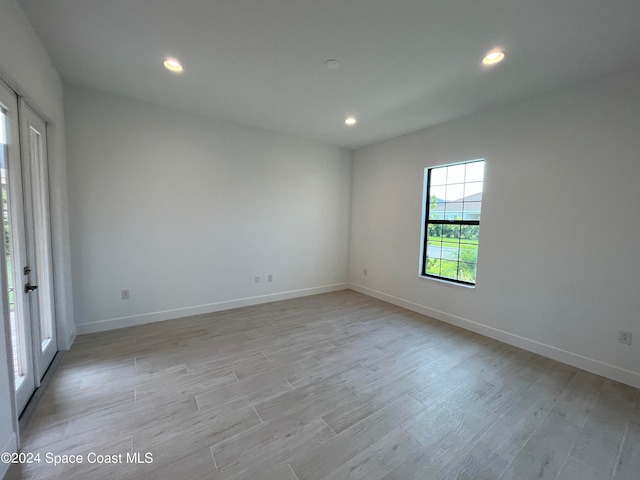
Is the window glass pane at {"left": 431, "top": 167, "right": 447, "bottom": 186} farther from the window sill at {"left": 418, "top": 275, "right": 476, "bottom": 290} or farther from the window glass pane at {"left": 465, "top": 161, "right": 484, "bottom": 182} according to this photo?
the window sill at {"left": 418, "top": 275, "right": 476, "bottom": 290}

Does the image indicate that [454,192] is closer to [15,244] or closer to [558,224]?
[558,224]

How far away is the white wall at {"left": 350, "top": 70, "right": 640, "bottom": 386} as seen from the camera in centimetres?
242

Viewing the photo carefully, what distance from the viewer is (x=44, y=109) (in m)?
2.28

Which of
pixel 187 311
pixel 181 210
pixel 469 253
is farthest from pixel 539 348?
pixel 181 210

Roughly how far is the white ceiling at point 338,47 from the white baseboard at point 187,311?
2.75 metres

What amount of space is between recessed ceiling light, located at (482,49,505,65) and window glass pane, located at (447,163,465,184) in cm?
158

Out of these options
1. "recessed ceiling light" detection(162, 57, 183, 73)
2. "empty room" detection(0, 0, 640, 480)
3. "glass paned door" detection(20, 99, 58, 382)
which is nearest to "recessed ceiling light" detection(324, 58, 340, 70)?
"empty room" detection(0, 0, 640, 480)

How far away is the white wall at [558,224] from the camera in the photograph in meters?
2.42

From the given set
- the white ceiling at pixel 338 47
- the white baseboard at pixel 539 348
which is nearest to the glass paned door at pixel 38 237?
the white ceiling at pixel 338 47

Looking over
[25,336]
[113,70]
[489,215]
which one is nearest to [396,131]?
[489,215]

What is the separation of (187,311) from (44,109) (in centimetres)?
265

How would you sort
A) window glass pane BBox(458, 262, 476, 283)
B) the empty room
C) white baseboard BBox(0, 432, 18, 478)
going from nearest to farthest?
white baseboard BBox(0, 432, 18, 478) < the empty room < window glass pane BBox(458, 262, 476, 283)

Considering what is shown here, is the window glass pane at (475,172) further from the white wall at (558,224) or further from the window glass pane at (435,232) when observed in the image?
the window glass pane at (435,232)

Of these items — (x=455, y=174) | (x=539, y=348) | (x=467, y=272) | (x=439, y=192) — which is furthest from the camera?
(x=439, y=192)
